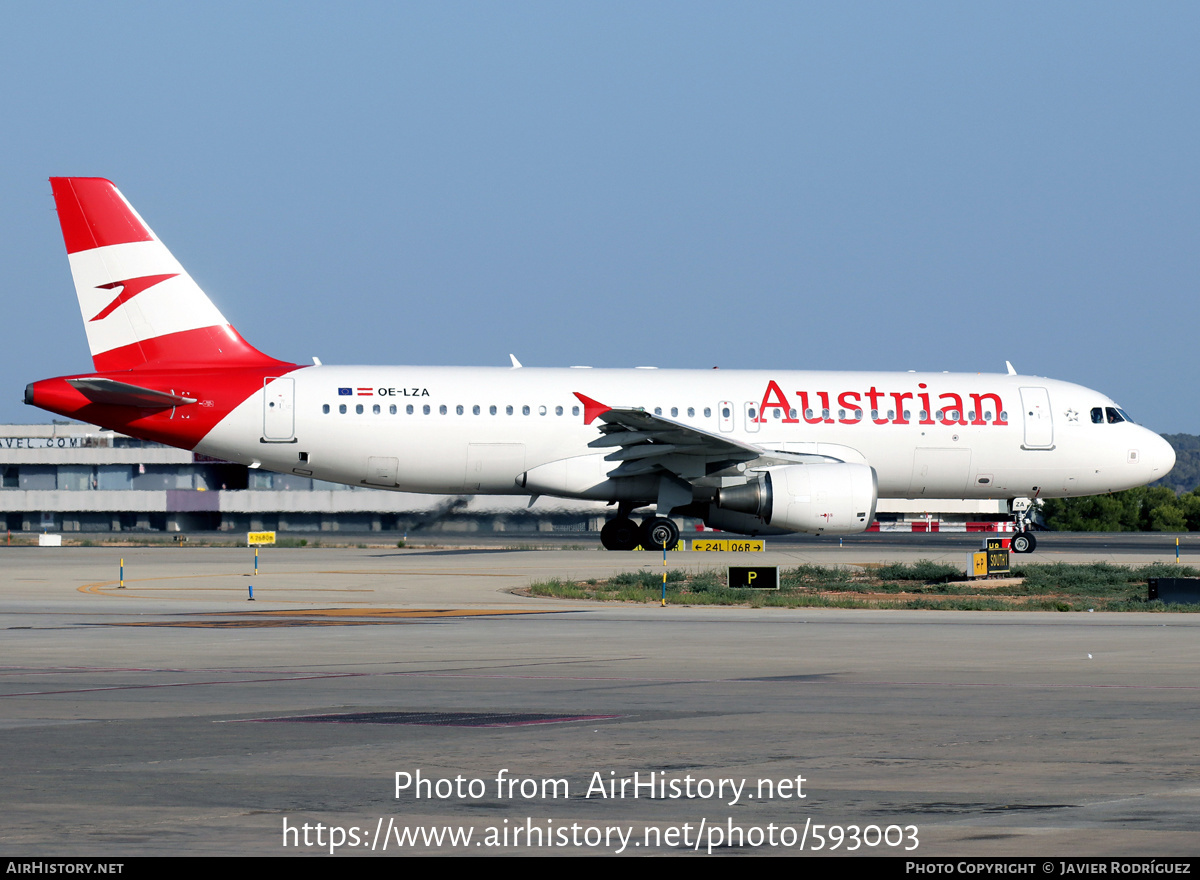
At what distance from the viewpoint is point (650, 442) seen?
35500 mm

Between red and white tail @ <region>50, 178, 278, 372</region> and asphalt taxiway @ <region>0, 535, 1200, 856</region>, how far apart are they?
13228 mm

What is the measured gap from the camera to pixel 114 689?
13383 mm

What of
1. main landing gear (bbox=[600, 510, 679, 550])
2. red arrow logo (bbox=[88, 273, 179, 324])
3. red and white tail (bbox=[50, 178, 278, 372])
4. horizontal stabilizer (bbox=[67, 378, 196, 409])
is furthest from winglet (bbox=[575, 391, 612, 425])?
red arrow logo (bbox=[88, 273, 179, 324])

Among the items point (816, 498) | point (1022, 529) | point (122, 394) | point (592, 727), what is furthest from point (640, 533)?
point (592, 727)

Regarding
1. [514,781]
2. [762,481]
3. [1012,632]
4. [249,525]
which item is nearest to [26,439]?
[249,525]

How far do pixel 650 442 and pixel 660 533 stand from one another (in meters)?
3.16

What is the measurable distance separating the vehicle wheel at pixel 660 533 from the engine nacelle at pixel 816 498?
3.45 meters

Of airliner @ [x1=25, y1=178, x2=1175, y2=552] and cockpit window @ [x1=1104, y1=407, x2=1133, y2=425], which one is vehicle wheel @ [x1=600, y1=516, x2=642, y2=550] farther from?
cockpit window @ [x1=1104, y1=407, x2=1133, y2=425]

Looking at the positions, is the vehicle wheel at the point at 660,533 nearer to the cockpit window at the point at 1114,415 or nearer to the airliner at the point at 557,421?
the airliner at the point at 557,421

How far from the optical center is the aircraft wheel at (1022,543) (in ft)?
129

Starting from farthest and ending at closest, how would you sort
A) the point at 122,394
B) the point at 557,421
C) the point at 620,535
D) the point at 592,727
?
the point at 620,535
the point at 557,421
the point at 122,394
the point at 592,727

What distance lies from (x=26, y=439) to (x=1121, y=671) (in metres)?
103

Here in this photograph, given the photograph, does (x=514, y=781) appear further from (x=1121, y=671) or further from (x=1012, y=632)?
(x=1012, y=632)

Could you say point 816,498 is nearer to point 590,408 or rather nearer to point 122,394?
point 590,408
